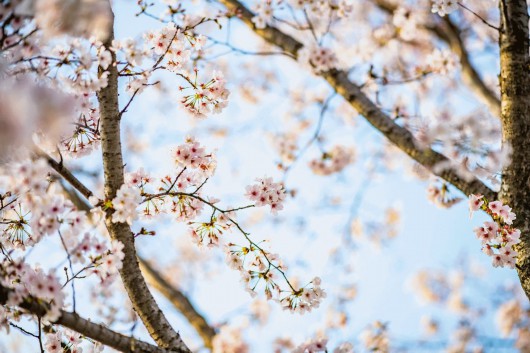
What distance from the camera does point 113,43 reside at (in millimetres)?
2119

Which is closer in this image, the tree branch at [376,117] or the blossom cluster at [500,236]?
the blossom cluster at [500,236]

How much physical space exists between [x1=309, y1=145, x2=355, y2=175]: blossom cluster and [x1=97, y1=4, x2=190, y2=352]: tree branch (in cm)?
385

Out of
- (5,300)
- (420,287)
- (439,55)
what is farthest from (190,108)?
(420,287)

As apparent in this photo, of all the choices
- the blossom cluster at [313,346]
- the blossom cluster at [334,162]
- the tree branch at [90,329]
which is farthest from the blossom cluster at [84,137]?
the blossom cluster at [334,162]

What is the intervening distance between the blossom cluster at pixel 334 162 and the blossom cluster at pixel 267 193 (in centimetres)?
328

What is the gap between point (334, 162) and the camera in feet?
20.9

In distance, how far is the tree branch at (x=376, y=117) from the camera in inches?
115

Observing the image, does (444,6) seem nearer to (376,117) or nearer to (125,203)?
(376,117)

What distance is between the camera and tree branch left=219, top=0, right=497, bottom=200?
292 cm

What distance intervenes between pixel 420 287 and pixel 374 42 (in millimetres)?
6246

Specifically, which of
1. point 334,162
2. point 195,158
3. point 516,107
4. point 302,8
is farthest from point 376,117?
point 334,162

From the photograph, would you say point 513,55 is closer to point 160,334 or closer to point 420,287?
point 160,334

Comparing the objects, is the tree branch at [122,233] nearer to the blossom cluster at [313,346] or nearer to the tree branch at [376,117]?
the blossom cluster at [313,346]

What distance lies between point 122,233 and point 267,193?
2.58 feet
